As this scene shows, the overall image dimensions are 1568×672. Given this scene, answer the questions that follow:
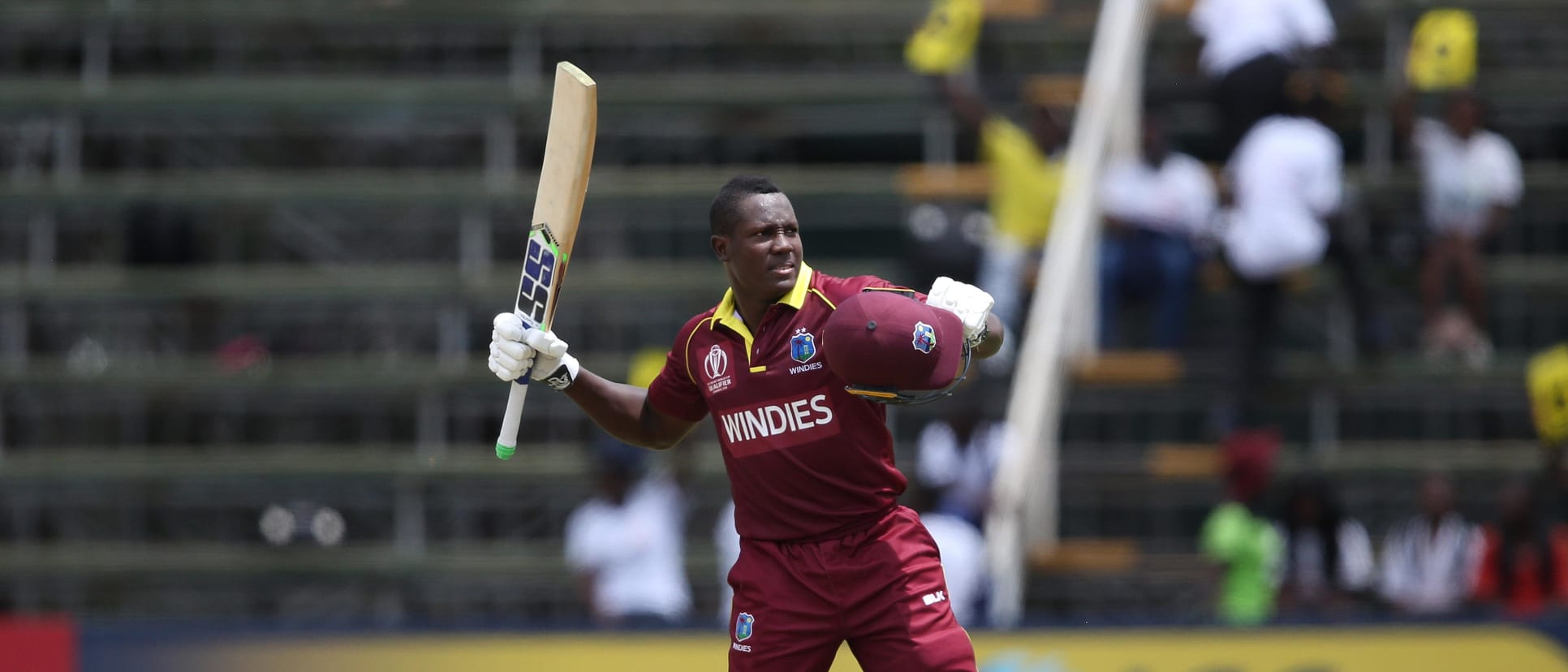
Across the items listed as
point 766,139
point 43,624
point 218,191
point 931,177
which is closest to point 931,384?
point 43,624

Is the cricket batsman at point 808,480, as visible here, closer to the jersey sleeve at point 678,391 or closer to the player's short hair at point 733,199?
the player's short hair at point 733,199

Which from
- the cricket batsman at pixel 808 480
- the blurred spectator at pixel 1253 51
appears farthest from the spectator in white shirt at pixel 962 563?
the cricket batsman at pixel 808 480

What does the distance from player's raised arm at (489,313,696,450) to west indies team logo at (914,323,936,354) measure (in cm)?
109

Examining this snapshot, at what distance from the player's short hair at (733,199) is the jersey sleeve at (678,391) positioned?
1.24 ft

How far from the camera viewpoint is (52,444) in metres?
12.4

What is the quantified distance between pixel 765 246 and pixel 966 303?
0.56 meters

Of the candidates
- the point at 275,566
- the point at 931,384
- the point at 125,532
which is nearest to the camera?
the point at 931,384

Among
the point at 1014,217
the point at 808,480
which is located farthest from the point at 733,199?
the point at 1014,217

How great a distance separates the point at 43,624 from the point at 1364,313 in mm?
6866

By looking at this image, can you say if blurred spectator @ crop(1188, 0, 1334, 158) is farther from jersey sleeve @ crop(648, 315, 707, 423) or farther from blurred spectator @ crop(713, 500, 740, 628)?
jersey sleeve @ crop(648, 315, 707, 423)

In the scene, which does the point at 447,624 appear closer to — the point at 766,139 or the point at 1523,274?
the point at 766,139

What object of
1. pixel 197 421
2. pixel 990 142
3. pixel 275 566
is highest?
pixel 990 142

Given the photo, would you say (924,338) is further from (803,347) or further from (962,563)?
(962,563)

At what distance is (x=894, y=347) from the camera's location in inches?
191
